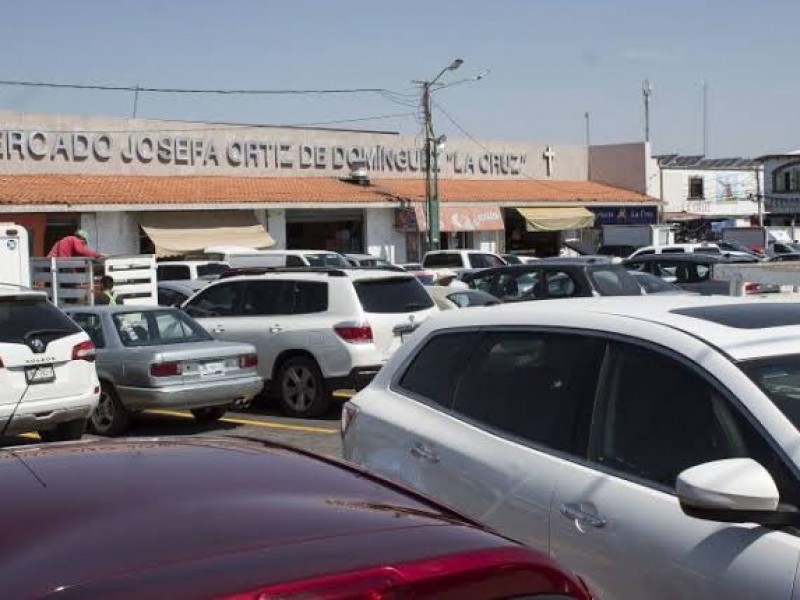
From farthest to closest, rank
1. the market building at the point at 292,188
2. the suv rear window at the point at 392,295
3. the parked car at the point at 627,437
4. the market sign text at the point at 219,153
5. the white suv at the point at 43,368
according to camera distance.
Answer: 1. the market sign text at the point at 219,153
2. the market building at the point at 292,188
3. the suv rear window at the point at 392,295
4. the white suv at the point at 43,368
5. the parked car at the point at 627,437

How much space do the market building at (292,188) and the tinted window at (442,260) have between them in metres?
6.51

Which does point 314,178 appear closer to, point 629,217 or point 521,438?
point 629,217

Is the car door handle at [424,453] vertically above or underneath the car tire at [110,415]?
above

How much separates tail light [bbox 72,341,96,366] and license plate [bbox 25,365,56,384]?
0.28 meters

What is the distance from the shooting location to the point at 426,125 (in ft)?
130

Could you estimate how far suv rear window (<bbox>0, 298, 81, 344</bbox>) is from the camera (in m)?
10.0

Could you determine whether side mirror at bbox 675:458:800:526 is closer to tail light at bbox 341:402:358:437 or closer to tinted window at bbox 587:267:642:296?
tail light at bbox 341:402:358:437

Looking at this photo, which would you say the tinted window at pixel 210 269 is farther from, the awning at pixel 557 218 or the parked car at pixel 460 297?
the awning at pixel 557 218

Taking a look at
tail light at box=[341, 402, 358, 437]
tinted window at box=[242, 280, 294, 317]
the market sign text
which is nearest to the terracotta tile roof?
the market sign text

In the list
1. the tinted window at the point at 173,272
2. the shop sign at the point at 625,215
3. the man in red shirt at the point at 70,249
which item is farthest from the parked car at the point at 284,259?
the shop sign at the point at 625,215

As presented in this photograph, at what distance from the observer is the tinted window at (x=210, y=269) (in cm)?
2534

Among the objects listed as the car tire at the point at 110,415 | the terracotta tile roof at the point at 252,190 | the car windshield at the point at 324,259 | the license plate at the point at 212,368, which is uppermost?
the terracotta tile roof at the point at 252,190

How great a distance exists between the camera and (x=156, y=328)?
485 inches

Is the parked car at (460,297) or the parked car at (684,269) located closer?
the parked car at (460,297)
